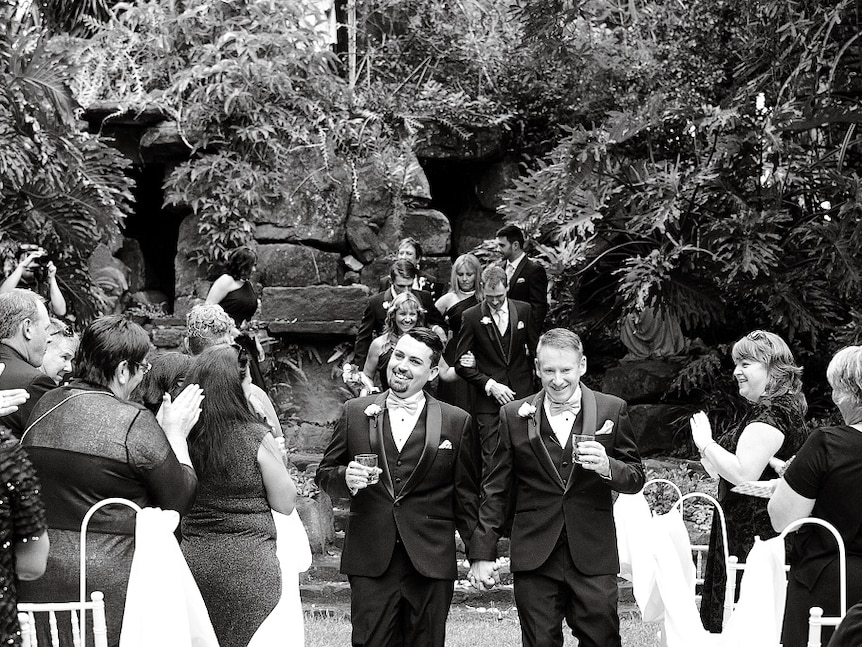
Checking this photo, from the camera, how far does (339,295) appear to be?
35.5 ft

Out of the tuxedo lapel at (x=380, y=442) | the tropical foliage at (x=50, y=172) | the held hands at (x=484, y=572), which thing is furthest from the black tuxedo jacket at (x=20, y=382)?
the tropical foliage at (x=50, y=172)

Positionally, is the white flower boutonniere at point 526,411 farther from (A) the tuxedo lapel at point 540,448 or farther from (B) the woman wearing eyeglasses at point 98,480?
(B) the woman wearing eyeglasses at point 98,480

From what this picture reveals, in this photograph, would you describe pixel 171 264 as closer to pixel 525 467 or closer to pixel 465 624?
pixel 465 624

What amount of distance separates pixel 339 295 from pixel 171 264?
2732 mm

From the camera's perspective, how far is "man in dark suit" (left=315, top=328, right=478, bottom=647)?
4719 millimetres

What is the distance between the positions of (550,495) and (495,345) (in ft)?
9.78

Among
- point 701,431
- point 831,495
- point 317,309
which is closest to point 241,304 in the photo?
point 317,309

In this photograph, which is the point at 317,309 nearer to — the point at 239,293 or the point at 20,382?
Answer: the point at 239,293

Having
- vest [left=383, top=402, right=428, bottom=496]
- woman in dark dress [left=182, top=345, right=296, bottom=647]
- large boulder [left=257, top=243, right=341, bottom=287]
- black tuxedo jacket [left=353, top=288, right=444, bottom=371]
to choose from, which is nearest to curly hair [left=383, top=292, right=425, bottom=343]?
black tuxedo jacket [left=353, top=288, right=444, bottom=371]

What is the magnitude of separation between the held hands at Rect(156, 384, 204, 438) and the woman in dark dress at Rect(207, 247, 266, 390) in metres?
3.41

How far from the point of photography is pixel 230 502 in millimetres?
4172

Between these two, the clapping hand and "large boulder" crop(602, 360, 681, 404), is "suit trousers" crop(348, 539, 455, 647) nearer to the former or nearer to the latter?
the clapping hand

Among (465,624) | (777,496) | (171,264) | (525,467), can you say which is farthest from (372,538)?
(171,264)

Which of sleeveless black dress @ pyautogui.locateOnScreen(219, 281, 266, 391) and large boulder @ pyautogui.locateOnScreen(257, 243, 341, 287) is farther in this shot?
large boulder @ pyautogui.locateOnScreen(257, 243, 341, 287)
